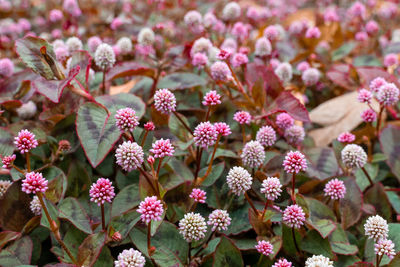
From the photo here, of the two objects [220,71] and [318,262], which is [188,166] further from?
[318,262]

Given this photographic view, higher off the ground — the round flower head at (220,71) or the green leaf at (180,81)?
the round flower head at (220,71)

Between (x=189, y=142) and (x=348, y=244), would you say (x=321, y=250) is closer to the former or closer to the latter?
(x=348, y=244)

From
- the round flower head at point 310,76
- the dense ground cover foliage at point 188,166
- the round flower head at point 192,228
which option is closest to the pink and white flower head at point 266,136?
the dense ground cover foliage at point 188,166

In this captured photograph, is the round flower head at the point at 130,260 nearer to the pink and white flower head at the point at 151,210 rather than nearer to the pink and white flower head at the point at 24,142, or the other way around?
the pink and white flower head at the point at 151,210

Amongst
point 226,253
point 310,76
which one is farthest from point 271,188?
point 310,76

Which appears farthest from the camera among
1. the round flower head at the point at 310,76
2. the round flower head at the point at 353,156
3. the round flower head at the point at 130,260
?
the round flower head at the point at 310,76

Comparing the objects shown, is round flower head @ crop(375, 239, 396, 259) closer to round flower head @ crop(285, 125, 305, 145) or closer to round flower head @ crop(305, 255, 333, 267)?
round flower head @ crop(305, 255, 333, 267)

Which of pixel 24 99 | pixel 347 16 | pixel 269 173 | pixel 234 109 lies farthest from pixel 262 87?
pixel 347 16

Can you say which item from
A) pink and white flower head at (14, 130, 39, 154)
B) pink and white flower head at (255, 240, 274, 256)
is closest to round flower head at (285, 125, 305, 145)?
pink and white flower head at (255, 240, 274, 256)

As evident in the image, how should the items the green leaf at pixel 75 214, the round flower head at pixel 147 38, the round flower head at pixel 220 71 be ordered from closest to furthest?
the green leaf at pixel 75 214 → the round flower head at pixel 220 71 → the round flower head at pixel 147 38
